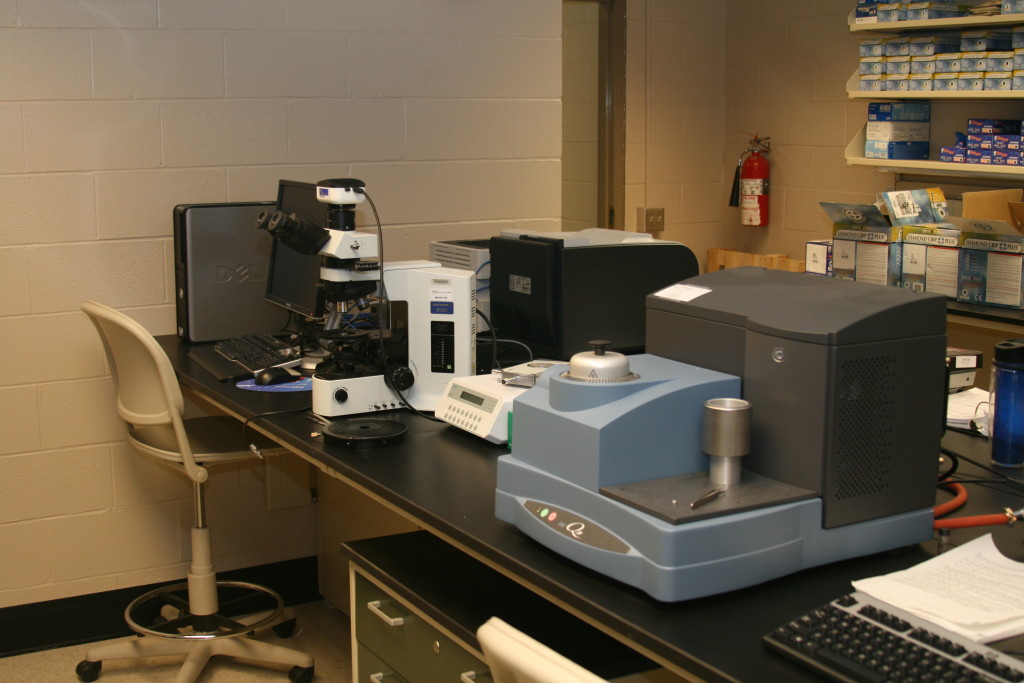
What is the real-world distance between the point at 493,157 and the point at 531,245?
3.40 ft

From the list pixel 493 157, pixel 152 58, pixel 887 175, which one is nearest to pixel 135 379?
pixel 152 58

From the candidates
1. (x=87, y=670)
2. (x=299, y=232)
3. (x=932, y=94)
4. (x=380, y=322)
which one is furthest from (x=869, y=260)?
(x=87, y=670)

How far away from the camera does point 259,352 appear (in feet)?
9.45

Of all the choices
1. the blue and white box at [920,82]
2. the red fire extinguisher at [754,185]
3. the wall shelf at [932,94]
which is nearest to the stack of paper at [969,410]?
the wall shelf at [932,94]

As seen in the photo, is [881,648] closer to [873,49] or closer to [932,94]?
[932,94]

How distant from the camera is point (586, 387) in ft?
5.02

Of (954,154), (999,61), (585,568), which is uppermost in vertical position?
(999,61)

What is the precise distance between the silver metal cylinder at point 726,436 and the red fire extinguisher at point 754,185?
3.86 m

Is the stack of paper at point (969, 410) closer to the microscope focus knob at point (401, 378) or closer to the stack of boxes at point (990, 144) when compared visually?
the microscope focus knob at point (401, 378)

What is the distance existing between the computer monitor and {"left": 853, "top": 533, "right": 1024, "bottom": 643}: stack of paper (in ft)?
5.65

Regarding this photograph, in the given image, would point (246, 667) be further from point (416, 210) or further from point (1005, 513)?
point (1005, 513)

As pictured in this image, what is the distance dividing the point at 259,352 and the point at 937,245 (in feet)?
7.80

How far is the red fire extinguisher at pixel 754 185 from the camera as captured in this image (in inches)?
204

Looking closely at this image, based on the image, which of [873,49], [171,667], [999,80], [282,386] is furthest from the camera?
[873,49]
